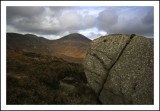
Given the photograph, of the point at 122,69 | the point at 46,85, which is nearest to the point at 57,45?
the point at 46,85

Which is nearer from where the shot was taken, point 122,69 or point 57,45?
point 122,69

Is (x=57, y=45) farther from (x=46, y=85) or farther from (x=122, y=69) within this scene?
(x=122, y=69)

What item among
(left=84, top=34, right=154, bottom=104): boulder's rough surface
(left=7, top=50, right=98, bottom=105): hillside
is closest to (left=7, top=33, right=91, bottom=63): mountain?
(left=7, top=50, right=98, bottom=105): hillside

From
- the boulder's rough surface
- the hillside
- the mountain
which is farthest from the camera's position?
the mountain

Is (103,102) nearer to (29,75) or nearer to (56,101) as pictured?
(56,101)

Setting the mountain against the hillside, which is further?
the mountain

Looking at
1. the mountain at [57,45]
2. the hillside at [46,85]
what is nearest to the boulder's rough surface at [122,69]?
the hillside at [46,85]

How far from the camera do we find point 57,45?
22.2 metres

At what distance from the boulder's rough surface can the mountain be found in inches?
410

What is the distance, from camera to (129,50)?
368 inches

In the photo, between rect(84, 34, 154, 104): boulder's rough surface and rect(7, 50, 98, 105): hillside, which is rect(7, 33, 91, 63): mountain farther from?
rect(84, 34, 154, 104): boulder's rough surface

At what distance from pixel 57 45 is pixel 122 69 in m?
13.5

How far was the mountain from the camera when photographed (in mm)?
20734

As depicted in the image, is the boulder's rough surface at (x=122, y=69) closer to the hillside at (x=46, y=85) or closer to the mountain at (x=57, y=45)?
the hillside at (x=46, y=85)
